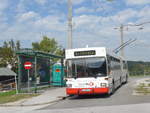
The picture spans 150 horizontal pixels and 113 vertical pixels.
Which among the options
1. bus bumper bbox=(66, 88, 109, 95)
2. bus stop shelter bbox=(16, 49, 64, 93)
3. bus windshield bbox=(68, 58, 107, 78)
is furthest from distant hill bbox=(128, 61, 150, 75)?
bus bumper bbox=(66, 88, 109, 95)

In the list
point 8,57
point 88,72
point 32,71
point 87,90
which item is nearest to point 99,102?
point 87,90

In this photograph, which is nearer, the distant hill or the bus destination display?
the bus destination display

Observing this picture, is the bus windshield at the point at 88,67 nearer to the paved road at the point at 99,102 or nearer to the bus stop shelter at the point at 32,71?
the paved road at the point at 99,102

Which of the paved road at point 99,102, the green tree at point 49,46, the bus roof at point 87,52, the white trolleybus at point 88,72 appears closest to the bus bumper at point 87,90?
the white trolleybus at point 88,72

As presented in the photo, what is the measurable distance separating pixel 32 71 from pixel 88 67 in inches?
316

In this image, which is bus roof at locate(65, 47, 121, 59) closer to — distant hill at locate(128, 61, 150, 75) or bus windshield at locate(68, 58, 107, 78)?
bus windshield at locate(68, 58, 107, 78)

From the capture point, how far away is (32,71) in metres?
23.2

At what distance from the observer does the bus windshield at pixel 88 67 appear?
53.1ft

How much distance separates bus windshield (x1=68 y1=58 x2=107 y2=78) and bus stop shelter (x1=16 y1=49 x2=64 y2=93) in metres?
5.05

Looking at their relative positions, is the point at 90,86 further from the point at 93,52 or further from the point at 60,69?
the point at 60,69

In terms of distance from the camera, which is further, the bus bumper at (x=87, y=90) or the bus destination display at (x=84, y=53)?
the bus destination display at (x=84, y=53)

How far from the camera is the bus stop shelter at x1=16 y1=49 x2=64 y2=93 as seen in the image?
2131 centimetres

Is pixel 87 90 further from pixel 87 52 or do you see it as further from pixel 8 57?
pixel 8 57

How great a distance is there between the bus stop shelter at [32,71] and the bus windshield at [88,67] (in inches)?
199
